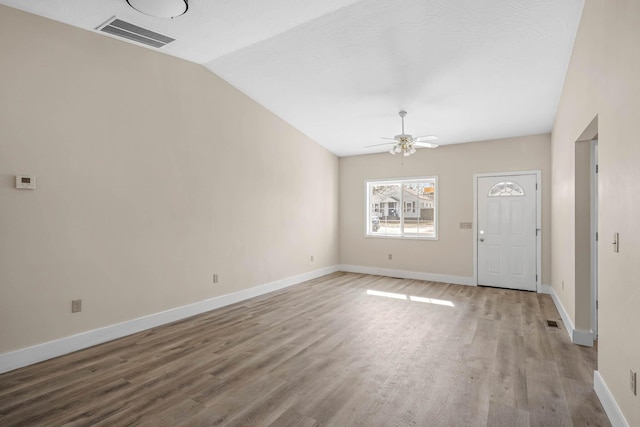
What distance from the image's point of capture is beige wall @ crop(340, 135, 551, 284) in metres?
5.77

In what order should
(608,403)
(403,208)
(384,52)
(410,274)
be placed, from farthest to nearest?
1. (403,208)
2. (410,274)
3. (384,52)
4. (608,403)

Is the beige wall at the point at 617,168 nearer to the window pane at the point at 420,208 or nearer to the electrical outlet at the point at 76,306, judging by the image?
the window pane at the point at 420,208

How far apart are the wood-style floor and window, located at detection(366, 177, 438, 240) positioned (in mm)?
2820

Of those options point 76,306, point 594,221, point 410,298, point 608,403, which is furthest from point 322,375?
point 594,221

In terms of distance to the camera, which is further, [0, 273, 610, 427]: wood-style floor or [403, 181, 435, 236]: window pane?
[403, 181, 435, 236]: window pane

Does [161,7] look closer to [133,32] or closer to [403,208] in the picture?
[133,32]

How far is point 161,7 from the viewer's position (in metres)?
2.81

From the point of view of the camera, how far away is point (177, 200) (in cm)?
414

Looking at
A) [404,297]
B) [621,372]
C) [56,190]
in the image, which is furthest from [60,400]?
[404,297]

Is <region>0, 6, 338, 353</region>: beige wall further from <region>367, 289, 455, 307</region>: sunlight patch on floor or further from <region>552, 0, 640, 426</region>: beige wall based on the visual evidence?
<region>552, 0, 640, 426</region>: beige wall

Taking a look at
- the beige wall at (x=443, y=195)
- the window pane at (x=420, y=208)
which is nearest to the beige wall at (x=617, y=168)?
the beige wall at (x=443, y=195)

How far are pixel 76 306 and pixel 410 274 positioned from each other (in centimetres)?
578

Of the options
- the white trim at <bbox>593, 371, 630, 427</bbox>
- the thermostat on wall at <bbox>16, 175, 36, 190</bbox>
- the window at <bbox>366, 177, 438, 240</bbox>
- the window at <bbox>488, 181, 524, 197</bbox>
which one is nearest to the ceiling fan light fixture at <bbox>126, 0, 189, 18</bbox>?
the thermostat on wall at <bbox>16, 175, 36, 190</bbox>

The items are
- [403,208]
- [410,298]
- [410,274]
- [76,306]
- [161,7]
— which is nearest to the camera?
[161,7]
